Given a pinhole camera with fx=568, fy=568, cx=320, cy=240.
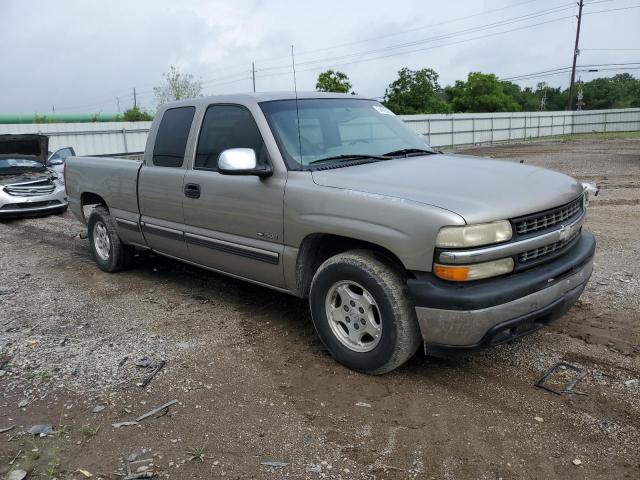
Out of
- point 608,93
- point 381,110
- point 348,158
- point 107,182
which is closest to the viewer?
point 348,158

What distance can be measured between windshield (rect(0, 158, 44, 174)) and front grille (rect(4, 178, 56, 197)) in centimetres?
68

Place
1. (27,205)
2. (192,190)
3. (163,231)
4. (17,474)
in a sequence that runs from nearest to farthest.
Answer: (17,474) → (192,190) → (163,231) → (27,205)

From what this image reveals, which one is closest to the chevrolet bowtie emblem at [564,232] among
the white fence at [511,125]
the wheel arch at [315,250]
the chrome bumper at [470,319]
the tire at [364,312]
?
the chrome bumper at [470,319]

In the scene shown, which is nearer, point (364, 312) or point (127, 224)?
point (364, 312)

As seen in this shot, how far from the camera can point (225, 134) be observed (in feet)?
15.3

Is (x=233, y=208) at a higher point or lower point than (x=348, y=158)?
lower

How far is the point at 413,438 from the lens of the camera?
120 inches

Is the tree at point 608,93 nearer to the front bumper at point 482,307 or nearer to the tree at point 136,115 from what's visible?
the tree at point 136,115

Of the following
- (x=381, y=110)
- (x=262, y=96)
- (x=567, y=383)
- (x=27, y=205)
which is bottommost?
(x=567, y=383)

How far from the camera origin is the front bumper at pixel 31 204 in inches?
428

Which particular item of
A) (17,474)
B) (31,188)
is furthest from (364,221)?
(31,188)

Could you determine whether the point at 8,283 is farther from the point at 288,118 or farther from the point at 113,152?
the point at 113,152

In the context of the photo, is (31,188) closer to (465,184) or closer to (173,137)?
(173,137)

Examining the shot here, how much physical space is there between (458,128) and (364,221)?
3170 cm
